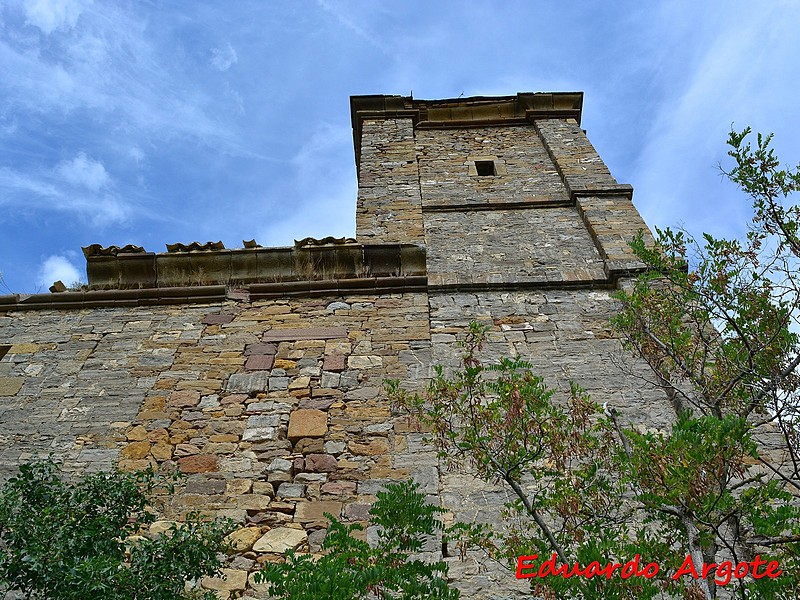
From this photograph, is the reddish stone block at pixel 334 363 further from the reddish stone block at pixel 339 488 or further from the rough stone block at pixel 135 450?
the rough stone block at pixel 135 450

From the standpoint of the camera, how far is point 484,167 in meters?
9.83

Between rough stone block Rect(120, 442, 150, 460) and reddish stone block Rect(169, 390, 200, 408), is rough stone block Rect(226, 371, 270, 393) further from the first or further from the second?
rough stone block Rect(120, 442, 150, 460)

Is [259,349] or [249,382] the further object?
[259,349]

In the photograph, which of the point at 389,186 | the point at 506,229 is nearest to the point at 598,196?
the point at 506,229

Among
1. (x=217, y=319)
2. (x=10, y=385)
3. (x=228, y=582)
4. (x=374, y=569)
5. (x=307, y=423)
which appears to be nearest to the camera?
(x=374, y=569)

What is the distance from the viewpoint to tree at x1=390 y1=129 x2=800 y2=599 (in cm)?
291

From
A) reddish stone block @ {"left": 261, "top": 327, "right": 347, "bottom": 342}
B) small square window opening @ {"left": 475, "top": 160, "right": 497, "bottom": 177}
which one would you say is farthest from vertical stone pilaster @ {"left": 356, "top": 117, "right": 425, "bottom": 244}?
reddish stone block @ {"left": 261, "top": 327, "right": 347, "bottom": 342}

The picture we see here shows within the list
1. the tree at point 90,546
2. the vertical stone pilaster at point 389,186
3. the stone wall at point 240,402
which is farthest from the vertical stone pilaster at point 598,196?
the tree at point 90,546

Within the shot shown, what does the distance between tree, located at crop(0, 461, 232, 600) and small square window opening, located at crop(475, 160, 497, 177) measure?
269 inches

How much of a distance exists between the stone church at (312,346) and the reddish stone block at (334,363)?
15mm

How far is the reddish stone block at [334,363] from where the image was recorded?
5.66 m

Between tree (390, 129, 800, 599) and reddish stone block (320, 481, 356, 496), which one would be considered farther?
reddish stone block (320, 481, 356, 496)

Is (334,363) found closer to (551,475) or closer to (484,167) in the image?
(551,475)

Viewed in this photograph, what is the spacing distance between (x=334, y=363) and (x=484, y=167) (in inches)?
198
